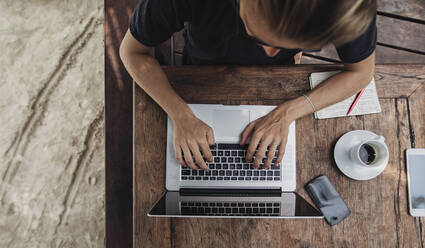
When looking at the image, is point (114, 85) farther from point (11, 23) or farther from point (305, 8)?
point (11, 23)

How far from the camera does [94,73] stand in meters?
1.76

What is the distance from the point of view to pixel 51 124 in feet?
5.61

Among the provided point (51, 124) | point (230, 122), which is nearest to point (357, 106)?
point (230, 122)

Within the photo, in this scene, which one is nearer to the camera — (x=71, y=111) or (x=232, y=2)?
(x=232, y=2)

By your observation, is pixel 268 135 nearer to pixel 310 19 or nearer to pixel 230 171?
pixel 230 171

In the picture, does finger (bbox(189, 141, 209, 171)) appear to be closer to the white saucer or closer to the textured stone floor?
the white saucer

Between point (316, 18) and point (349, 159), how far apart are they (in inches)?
22.3

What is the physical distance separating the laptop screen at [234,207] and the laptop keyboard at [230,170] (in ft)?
0.25

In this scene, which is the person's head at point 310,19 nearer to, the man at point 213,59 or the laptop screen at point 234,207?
the man at point 213,59

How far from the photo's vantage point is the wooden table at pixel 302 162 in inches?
34.2

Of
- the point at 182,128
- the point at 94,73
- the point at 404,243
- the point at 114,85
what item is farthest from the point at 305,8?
the point at 94,73

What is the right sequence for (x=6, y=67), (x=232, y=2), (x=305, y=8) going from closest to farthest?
1. (x=305, y=8)
2. (x=232, y=2)
3. (x=6, y=67)

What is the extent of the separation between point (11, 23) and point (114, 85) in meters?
1.42

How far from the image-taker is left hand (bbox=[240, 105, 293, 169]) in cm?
86
